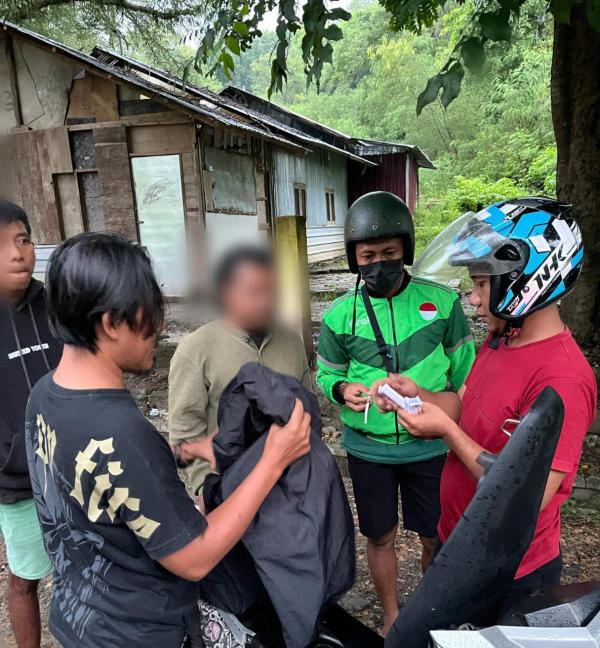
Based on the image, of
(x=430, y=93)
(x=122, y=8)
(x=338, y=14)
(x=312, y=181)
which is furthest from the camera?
(x=312, y=181)

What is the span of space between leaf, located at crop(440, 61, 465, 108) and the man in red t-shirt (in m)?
1.17

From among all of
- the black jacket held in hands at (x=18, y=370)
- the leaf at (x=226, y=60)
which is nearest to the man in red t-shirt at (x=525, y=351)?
the black jacket held in hands at (x=18, y=370)

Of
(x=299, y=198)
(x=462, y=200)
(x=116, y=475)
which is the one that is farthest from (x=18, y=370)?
(x=462, y=200)

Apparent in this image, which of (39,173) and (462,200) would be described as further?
(462,200)

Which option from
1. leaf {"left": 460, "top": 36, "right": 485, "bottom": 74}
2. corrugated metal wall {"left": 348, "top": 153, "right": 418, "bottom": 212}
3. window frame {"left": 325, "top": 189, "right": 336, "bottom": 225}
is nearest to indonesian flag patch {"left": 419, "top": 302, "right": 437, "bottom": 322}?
leaf {"left": 460, "top": 36, "right": 485, "bottom": 74}

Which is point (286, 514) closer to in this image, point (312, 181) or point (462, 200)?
point (312, 181)

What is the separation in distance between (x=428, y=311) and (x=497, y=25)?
4.40ft

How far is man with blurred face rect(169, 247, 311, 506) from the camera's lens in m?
1.87

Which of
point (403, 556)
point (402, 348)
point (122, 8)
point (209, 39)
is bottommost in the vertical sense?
point (403, 556)

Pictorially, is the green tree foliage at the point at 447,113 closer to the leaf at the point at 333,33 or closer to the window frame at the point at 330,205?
the window frame at the point at 330,205

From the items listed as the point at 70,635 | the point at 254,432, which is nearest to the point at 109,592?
the point at 70,635

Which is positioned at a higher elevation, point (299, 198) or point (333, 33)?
point (333, 33)

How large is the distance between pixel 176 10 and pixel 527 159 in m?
19.6

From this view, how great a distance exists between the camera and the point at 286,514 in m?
1.27
